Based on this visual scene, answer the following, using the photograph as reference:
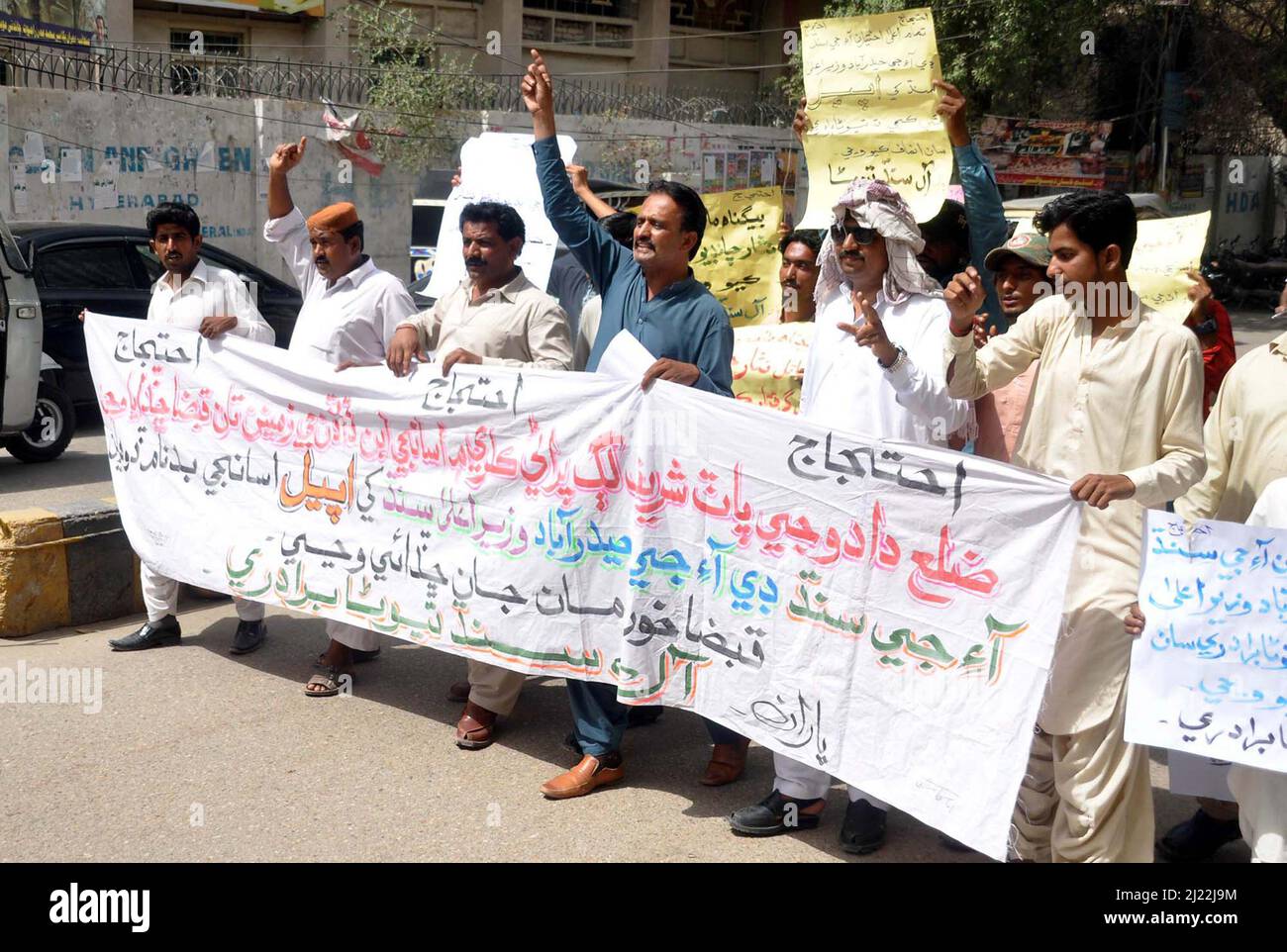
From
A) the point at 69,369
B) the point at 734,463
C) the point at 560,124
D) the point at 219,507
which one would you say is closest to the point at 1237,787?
the point at 734,463

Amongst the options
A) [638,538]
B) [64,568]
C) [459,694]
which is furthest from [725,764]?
[64,568]

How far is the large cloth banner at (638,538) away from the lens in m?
3.61

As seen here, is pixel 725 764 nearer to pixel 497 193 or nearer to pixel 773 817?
pixel 773 817

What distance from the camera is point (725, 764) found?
455 cm

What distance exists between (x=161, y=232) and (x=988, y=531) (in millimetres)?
3856

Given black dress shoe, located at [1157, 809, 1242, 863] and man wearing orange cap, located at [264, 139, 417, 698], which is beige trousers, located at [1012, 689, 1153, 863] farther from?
man wearing orange cap, located at [264, 139, 417, 698]

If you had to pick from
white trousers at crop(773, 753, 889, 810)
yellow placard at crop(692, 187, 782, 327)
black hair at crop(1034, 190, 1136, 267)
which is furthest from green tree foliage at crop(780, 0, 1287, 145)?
white trousers at crop(773, 753, 889, 810)

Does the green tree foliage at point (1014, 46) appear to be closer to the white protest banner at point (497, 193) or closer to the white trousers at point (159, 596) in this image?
the white protest banner at point (497, 193)

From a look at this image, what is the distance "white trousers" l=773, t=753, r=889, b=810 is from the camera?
4.09 m

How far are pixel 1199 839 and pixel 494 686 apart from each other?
2385 mm

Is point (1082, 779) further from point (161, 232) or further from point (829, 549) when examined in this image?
point (161, 232)

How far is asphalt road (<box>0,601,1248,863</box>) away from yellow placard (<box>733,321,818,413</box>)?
4.63ft

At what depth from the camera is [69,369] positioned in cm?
1039

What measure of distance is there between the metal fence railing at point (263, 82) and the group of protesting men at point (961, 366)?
43.0ft
